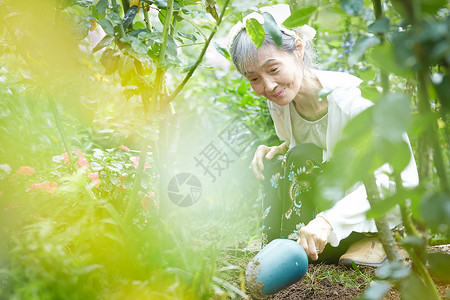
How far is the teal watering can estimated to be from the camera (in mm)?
1311

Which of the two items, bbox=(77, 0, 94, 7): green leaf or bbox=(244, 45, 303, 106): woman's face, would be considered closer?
bbox=(77, 0, 94, 7): green leaf

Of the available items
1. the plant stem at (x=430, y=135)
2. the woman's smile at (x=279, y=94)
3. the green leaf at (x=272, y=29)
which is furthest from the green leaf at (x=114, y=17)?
the plant stem at (x=430, y=135)

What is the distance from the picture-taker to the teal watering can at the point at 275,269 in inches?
51.6

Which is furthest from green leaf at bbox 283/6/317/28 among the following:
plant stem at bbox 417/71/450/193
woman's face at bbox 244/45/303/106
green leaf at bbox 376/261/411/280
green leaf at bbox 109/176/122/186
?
green leaf at bbox 109/176/122/186

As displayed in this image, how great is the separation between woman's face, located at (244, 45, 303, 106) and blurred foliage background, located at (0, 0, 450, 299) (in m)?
0.31

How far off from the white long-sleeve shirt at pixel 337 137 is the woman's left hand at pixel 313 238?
0.08m

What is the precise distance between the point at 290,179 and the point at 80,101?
40.2 inches

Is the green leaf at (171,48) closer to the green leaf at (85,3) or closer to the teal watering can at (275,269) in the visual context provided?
the green leaf at (85,3)

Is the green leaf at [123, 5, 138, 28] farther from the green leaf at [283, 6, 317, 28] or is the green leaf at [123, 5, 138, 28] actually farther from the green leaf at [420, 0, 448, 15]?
the green leaf at [420, 0, 448, 15]

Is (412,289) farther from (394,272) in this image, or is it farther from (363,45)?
(363,45)

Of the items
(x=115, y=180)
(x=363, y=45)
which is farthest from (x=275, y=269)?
(x=363, y=45)

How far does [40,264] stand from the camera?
933 millimetres

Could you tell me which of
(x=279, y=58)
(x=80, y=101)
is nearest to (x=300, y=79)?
(x=279, y=58)

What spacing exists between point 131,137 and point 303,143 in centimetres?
85
